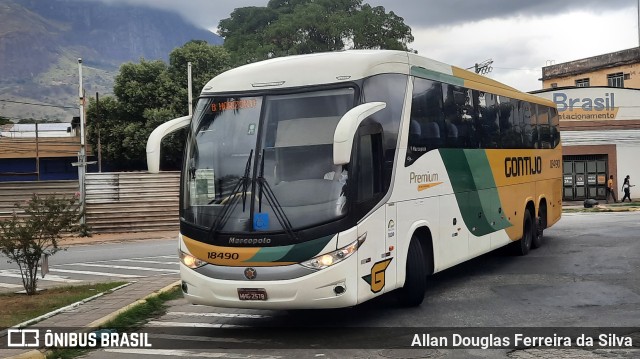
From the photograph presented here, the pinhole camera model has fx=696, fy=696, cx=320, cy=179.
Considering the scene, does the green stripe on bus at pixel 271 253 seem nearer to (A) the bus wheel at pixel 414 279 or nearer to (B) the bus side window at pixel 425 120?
(A) the bus wheel at pixel 414 279

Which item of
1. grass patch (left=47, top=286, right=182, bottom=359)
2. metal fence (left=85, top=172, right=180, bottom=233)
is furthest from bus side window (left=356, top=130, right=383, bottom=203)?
metal fence (left=85, top=172, right=180, bottom=233)

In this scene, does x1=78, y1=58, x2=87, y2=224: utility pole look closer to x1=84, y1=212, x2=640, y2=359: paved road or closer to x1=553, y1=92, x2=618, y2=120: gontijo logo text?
x1=84, y1=212, x2=640, y2=359: paved road

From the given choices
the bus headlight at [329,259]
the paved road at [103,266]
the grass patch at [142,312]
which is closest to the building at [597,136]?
the paved road at [103,266]

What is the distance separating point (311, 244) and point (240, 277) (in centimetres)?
97

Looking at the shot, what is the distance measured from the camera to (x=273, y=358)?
25.3 ft

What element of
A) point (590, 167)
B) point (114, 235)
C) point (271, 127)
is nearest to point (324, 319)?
point (271, 127)

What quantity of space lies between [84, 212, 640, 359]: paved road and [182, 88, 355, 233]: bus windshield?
4.89 ft

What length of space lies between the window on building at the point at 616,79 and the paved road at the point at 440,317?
137ft

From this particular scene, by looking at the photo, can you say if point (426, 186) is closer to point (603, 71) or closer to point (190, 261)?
point (190, 261)

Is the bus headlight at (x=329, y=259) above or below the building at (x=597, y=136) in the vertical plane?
below

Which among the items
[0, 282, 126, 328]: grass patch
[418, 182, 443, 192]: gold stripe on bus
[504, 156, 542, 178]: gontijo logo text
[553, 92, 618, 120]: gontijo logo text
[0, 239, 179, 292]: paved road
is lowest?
[0, 239, 179, 292]: paved road

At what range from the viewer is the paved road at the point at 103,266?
15695mm

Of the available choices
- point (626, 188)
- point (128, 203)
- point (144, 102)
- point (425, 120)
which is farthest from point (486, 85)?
point (144, 102)

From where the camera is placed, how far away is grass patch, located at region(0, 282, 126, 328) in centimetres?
1054
